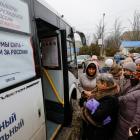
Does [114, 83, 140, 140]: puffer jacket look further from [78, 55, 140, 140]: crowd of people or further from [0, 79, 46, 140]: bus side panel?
[0, 79, 46, 140]: bus side panel

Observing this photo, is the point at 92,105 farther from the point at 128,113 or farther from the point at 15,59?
the point at 15,59

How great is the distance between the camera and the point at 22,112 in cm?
279

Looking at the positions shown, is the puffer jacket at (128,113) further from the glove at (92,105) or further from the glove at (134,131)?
the glove at (92,105)

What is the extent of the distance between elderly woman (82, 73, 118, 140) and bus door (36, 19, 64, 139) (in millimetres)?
998

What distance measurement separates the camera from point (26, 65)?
3.03m

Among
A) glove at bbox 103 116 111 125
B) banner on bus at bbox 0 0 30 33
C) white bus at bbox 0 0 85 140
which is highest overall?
banner on bus at bbox 0 0 30 33

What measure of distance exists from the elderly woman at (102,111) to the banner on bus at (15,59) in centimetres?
108

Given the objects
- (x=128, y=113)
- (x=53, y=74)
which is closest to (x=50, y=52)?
(x=53, y=74)

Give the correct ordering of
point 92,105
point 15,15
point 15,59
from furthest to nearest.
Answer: point 92,105, point 15,15, point 15,59

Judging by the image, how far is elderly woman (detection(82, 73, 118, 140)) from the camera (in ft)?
12.0

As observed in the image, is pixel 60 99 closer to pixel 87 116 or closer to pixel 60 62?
pixel 60 62

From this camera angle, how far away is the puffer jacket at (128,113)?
3162 millimetres

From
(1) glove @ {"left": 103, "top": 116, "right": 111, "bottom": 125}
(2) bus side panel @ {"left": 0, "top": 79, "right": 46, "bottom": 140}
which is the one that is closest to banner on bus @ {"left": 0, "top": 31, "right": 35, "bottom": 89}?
(2) bus side panel @ {"left": 0, "top": 79, "right": 46, "bottom": 140}

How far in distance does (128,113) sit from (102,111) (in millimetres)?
365
